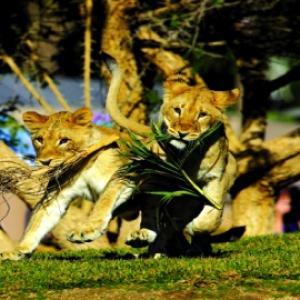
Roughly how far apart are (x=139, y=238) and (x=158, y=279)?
143 cm

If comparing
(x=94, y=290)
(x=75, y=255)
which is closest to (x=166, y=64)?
(x=75, y=255)

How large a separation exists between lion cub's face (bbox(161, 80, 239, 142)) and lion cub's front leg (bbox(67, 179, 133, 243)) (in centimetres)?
58

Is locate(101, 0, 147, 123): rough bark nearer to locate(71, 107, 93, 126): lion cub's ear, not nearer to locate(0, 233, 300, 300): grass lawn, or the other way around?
locate(71, 107, 93, 126): lion cub's ear

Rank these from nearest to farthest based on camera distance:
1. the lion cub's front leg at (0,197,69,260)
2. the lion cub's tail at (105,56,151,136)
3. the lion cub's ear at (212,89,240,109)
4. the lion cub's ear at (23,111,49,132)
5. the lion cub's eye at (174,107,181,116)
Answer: the lion cub's eye at (174,107,181,116) < the lion cub's front leg at (0,197,69,260) < the lion cub's ear at (212,89,240,109) < the lion cub's ear at (23,111,49,132) < the lion cub's tail at (105,56,151,136)

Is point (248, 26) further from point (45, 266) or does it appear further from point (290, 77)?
point (45, 266)

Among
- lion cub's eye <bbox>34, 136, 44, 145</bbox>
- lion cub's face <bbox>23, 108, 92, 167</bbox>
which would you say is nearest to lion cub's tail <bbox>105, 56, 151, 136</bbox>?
lion cub's face <bbox>23, 108, 92, 167</bbox>

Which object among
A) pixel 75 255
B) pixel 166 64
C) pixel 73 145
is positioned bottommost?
pixel 75 255

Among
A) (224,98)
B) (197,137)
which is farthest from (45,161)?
(224,98)

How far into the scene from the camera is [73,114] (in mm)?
9297

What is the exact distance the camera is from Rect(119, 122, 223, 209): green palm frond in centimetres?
877

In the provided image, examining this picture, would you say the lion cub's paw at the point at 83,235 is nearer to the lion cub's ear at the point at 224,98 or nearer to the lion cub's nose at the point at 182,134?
the lion cub's nose at the point at 182,134

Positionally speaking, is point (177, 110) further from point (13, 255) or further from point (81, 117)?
point (13, 255)

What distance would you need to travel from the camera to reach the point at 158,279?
756 centimetres

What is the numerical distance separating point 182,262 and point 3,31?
7373 mm
